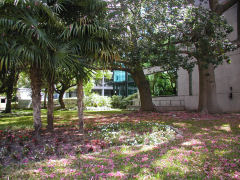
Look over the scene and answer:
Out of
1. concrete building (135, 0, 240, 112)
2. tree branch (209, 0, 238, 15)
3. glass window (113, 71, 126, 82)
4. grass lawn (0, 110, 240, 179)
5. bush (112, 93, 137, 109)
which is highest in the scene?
tree branch (209, 0, 238, 15)

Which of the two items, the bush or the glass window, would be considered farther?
the glass window

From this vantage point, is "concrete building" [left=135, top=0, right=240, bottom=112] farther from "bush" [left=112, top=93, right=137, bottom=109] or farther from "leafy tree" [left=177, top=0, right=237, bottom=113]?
"bush" [left=112, top=93, right=137, bottom=109]

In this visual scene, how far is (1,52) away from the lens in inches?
208

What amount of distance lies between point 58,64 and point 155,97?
1696cm

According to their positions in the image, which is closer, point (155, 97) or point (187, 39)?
point (187, 39)

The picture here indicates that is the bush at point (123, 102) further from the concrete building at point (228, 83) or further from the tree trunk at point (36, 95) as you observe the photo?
the tree trunk at point (36, 95)

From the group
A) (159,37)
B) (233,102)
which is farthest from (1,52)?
(233,102)

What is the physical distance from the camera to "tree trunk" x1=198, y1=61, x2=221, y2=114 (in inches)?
524

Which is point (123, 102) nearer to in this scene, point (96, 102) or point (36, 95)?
point (96, 102)

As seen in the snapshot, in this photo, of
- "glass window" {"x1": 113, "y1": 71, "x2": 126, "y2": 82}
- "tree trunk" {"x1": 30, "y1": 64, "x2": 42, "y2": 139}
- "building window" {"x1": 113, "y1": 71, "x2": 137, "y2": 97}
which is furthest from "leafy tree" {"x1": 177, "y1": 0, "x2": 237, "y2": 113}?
"glass window" {"x1": 113, "y1": 71, "x2": 126, "y2": 82}

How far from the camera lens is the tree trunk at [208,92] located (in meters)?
13.3

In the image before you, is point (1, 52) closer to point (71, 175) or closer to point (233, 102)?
point (71, 175)

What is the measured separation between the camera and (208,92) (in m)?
13.5

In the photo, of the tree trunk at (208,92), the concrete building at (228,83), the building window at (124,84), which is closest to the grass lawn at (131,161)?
the tree trunk at (208,92)
